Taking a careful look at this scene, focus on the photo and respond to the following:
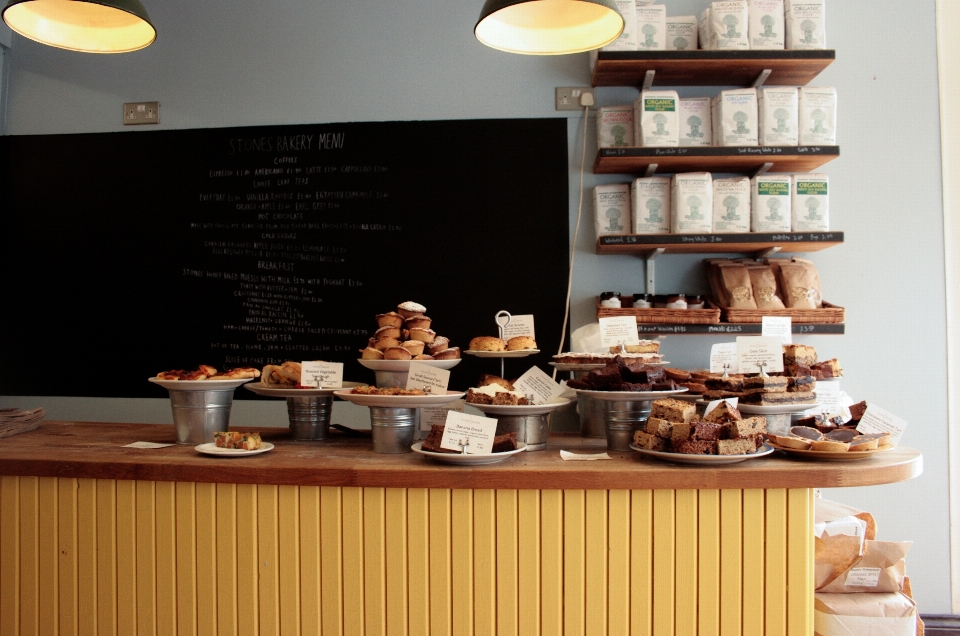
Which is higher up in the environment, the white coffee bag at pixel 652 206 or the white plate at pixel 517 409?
the white coffee bag at pixel 652 206

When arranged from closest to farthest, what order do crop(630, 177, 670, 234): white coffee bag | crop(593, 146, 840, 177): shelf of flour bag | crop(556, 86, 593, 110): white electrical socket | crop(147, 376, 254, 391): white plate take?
crop(147, 376, 254, 391): white plate → crop(593, 146, 840, 177): shelf of flour bag → crop(630, 177, 670, 234): white coffee bag → crop(556, 86, 593, 110): white electrical socket

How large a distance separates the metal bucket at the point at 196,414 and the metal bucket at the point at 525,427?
938mm

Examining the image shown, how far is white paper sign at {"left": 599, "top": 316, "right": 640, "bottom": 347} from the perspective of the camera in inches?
101

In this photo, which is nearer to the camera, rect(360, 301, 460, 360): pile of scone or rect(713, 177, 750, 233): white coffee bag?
rect(360, 301, 460, 360): pile of scone

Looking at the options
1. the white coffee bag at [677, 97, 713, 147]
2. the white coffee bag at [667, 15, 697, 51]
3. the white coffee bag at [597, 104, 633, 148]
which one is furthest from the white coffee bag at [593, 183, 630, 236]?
Answer: the white coffee bag at [667, 15, 697, 51]

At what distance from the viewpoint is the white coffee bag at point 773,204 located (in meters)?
3.01

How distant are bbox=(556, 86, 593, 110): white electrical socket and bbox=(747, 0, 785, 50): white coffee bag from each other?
81 cm

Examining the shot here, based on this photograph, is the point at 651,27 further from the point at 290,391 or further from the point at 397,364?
the point at 290,391

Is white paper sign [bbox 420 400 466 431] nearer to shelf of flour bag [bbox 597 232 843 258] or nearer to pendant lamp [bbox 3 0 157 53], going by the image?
shelf of flour bag [bbox 597 232 843 258]

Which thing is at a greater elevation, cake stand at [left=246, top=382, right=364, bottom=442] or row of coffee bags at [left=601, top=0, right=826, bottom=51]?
row of coffee bags at [left=601, top=0, right=826, bottom=51]

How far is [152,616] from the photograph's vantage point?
6.02ft

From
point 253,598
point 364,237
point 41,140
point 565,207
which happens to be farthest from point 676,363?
point 41,140

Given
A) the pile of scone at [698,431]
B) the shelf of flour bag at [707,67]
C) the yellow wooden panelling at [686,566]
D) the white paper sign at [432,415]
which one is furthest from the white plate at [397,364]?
the shelf of flour bag at [707,67]

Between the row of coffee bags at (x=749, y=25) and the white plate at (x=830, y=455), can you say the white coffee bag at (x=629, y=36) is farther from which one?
the white plate at (x=830, y=455)
